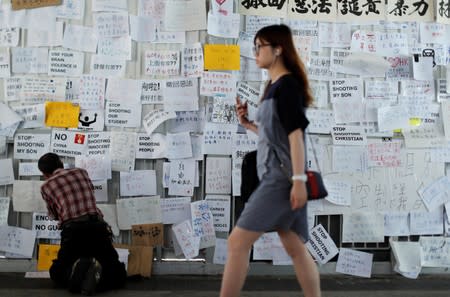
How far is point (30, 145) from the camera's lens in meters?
5.56

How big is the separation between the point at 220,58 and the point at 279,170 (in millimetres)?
2250

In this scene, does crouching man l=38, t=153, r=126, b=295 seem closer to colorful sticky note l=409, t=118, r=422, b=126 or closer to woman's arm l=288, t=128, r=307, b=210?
woman's arm l=288, t=128, r=307, b=210

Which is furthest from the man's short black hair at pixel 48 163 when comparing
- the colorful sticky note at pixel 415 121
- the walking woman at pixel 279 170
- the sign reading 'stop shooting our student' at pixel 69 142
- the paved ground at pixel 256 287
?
the colorful sticky note at pixel 415 121

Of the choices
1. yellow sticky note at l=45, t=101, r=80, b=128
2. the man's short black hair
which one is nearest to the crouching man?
the man's short black hair

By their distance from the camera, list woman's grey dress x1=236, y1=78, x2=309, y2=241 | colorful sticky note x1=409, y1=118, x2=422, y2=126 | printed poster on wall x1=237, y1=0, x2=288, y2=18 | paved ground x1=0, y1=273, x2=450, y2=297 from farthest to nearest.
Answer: colorful sticky note x1=409, y1=118, x2=422, y2=126
printed poster on wall x1=237, y1=0, x2=288, y2=18
paved ground x1=0, y1=273, x2=450, y2=297
woman's grey dress x1=236, y1=78, x2=309, y2=241

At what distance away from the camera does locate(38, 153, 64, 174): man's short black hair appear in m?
5.04

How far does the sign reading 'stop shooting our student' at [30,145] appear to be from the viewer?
5.55 m

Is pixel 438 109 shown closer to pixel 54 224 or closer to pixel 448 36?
pixel 448 36

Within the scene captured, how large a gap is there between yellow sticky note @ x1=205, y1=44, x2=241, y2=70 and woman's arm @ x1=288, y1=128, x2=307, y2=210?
223cm

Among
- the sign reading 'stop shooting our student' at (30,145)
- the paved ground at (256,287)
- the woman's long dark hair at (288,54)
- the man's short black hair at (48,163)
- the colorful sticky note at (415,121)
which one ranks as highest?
the woman's long dark hair at (288,54)

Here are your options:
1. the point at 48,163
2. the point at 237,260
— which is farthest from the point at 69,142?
the point at 237,260

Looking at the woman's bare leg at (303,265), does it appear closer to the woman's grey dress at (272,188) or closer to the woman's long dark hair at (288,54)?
the woman's grey dress at (272,188)

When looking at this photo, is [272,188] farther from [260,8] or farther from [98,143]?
[260,8]

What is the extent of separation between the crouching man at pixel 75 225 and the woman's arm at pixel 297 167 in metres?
2.18
